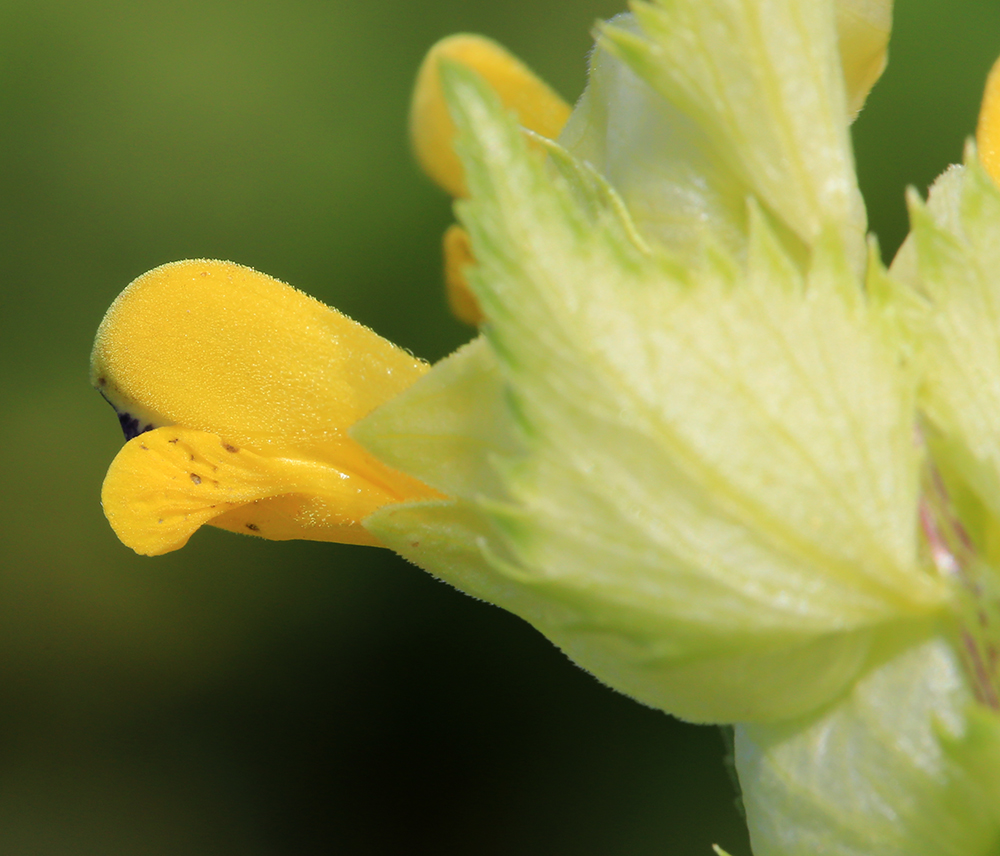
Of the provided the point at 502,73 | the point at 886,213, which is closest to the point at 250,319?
the point at 502,73

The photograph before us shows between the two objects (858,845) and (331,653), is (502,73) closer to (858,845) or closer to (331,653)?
(858,845)

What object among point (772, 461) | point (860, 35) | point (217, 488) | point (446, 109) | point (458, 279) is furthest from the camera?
point (458, 279)

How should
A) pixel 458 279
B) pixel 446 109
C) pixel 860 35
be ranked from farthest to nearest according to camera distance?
pixel 458 279, pixel 446 109, pixel 860 35

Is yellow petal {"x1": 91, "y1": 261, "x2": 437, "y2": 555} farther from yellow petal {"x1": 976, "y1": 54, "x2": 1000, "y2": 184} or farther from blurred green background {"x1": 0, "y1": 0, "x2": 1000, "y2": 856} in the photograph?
blurred green background {"x1": 0, "y1": 0, "x2": 1000, "y2": 856}

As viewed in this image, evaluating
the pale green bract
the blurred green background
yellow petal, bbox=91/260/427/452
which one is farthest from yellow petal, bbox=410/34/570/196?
the blurred green background

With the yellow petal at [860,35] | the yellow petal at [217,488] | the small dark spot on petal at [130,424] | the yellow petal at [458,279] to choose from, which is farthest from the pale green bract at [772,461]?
the yellow petal at [458,279]

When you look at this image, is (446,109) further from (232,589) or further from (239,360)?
(232,589)

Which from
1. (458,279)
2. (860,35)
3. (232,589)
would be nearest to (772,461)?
(860,35)
